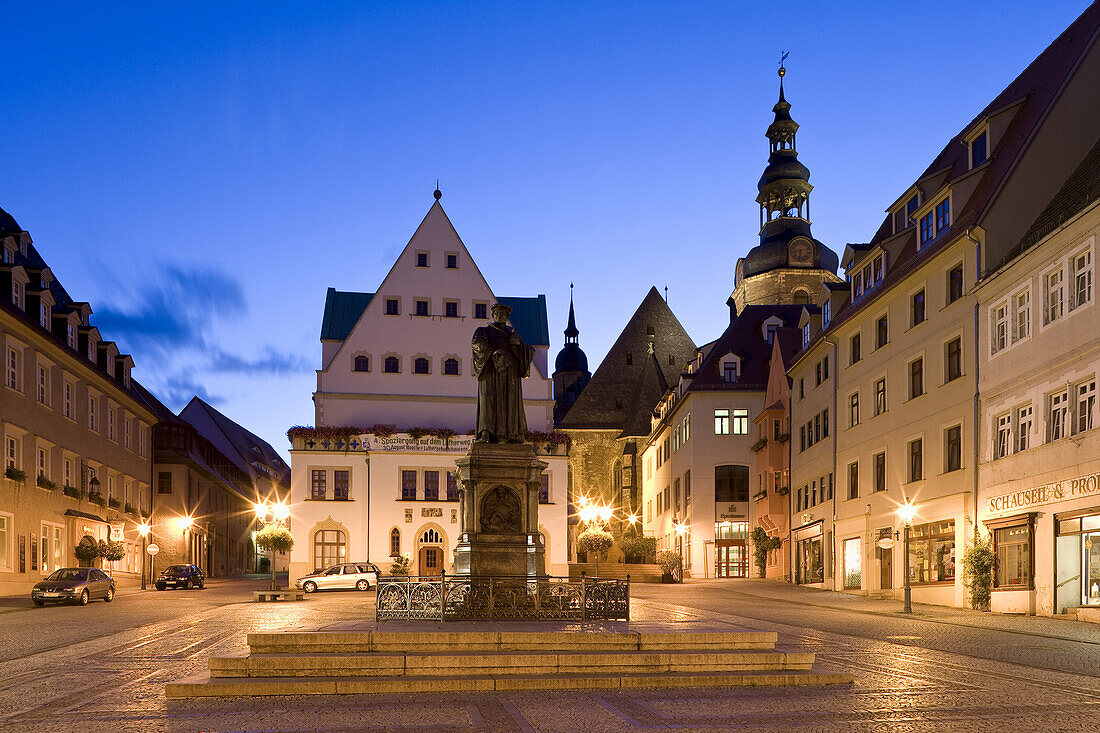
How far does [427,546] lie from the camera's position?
185 feet

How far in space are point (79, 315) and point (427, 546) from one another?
63.8 feet

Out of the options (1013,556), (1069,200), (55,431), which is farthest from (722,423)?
(1069,200)

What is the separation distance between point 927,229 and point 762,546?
22598mm

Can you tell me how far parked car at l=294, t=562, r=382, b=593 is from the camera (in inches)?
1810

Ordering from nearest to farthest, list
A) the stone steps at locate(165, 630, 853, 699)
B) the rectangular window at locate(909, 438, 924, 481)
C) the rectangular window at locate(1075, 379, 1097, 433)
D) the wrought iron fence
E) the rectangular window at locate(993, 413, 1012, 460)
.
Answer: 1. the stone steps at locate(165, 630, 853, 699)
2. the wrought iron fence
3. the rectangular window at locate(1075, 379, 1097, 433)
4. the rectangular window at locate(993, 413, 1012, 460)
5. the rectangular window at locate(909, 438, 924, 481)

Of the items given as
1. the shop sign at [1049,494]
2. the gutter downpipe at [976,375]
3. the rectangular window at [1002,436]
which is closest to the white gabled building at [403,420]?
the gutter downpipe at [976,375]

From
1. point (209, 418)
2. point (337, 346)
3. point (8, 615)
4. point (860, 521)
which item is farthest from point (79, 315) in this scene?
point (209, 418)

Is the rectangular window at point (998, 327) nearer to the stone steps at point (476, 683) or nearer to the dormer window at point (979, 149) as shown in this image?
the dormer window at point (979, 149)

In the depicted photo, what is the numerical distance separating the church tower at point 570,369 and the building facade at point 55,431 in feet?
265

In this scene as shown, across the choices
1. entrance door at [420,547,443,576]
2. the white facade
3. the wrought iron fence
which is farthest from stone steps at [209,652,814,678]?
entrance door at [420,547,443,576]

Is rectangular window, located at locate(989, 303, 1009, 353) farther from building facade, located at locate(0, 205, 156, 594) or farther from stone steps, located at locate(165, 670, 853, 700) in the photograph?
building facade, located at locate(0, 205, 156, 594)

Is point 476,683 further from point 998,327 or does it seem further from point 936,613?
point 998,327

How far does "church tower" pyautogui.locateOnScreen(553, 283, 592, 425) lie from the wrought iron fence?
11461 centimetres

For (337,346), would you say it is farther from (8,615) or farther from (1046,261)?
(1046,261)
